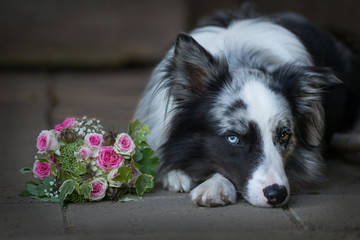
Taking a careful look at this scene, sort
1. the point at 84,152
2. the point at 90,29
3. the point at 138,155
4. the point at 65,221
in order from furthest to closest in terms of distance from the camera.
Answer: the point at 90,29
the point at 138,155
the point at 84,152
the point at 65,221

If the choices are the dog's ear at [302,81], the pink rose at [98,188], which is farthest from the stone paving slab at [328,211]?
the pink rose at [98,188]

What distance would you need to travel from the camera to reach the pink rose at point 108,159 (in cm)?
348

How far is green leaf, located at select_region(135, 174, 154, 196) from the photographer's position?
11.7ft

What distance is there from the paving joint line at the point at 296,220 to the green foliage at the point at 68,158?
3.96 feet

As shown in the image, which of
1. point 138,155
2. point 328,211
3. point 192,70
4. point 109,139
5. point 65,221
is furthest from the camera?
point 192,70

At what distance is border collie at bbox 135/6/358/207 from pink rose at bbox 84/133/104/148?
1.88ft

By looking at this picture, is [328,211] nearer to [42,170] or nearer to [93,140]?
[93,140]

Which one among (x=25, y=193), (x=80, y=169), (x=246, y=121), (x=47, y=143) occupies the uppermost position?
(x=246, y=121)

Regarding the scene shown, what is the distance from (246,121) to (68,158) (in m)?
1.04

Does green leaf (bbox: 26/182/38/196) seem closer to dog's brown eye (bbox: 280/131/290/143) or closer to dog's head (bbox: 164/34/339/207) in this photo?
dog's head (bbox: 164/34/339/207)

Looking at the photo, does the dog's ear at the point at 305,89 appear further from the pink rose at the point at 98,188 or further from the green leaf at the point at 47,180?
the green leaf at the point at 47,180

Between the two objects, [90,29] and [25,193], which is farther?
[90,29]

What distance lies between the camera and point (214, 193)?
344 cm

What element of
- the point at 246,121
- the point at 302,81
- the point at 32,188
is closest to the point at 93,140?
the point at 32,188
